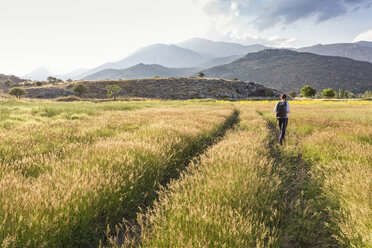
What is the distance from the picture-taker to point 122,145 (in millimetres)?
4414

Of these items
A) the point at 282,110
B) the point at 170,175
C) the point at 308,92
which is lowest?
the point at 170,175

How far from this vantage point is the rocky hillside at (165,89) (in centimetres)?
6831

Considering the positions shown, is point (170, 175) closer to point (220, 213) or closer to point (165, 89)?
point (220, 213)

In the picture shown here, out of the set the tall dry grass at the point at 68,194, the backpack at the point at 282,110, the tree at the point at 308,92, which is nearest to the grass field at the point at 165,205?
the tall dry grass at the point at 68,194

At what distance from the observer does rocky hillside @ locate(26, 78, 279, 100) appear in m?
68.3

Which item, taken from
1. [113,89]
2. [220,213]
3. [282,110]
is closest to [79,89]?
[113,89]

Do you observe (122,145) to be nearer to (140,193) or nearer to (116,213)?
(140,193)

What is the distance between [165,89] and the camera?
81.6 metres

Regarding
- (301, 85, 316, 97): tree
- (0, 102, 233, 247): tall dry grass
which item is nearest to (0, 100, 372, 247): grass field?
(0, 102, 233, 247): tall dry grass

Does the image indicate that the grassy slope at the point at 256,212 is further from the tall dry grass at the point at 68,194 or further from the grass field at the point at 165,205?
the tall dry grass at the point at 68,194

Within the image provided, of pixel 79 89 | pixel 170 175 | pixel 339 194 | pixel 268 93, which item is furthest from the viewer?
pixel 268 93

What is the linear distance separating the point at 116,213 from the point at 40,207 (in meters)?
1.00

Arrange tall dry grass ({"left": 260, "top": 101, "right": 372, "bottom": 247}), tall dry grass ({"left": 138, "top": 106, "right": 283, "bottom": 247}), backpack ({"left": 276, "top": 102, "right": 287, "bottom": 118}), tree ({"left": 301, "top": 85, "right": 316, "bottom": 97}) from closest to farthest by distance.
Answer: tall dry grass ({"left": 138, "top": 106, "right": 283, "bottom": 247}), tall dry grass ({"left": 260, "top": 101, "right": 372, "bottom": 247}), backpack ({"left": 276, "top": 102, "right": 287, "bottom": 118}), tree ({"left": 301, "top": 85, "right": 316, "bottom": 97})

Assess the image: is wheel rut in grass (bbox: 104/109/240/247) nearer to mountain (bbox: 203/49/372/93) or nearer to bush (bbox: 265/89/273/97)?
bush (bbox: 265/89/273/97)
